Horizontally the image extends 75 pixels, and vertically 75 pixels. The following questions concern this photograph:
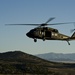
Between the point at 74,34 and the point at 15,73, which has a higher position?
the point at 74,34

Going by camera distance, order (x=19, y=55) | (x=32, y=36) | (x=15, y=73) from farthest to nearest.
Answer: (x=19, y=55), (x=15, y=73), (x=32, y=36)

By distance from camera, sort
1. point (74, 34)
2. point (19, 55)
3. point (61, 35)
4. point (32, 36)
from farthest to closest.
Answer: point (19, 55)
point (74, 34)
point (61, 35)
point (32, 36)

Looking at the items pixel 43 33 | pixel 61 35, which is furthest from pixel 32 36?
pixel 61 35

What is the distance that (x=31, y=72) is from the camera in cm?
10550

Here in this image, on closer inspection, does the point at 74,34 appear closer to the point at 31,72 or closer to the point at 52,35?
the point at 52,35

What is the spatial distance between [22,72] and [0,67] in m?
9.85

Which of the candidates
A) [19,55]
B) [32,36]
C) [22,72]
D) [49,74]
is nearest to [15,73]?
[22,72]

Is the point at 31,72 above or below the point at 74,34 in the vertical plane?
below

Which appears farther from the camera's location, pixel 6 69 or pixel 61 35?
pixel 6 69

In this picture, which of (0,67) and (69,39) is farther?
(0,67)

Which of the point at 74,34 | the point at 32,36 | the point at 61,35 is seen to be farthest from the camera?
the point at 74,34

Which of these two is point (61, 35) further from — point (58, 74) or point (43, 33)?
point (58, 74)

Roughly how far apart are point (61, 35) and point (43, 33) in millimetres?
5459

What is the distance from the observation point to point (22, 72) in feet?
340
